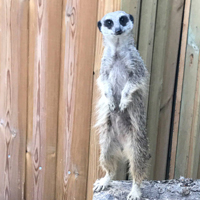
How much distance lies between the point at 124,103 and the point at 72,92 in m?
0.79

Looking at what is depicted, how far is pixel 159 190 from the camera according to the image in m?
2.17

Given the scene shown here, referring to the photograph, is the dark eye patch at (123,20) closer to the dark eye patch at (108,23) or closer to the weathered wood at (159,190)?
the dark eye patch at (108,23)

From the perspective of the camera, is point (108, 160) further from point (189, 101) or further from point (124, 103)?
point (189, 101)

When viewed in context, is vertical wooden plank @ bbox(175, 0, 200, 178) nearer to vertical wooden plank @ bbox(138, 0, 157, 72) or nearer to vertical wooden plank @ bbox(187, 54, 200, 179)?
vertical wooden plank @ bbox(187, 54, 200, 179)

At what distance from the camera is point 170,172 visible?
9.09 feet

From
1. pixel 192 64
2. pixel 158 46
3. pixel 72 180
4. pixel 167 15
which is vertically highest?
pixel 167 15

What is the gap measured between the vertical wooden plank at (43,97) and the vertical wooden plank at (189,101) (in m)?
1.34

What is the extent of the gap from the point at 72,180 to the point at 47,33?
1530 millimetres

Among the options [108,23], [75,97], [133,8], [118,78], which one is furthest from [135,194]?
[133,8]

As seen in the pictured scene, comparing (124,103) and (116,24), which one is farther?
(124,103)

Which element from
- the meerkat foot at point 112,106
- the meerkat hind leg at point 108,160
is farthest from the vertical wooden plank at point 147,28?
the meerkat hind leg at point 108,160

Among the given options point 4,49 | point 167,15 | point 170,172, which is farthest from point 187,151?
point 4,49

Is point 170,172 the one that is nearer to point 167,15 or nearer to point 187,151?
point 187,151

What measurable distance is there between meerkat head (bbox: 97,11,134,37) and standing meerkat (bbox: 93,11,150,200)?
11 mm
